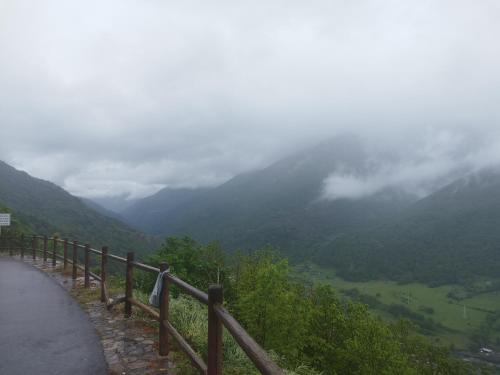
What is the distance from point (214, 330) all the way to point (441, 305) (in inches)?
5589

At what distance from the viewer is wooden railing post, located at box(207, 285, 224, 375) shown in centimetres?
353

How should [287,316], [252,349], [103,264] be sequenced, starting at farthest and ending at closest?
[287,316] < [103,264] < [252,349]

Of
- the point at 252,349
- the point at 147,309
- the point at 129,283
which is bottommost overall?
the point at 147,309

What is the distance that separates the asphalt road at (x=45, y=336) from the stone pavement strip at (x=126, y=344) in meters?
0.16

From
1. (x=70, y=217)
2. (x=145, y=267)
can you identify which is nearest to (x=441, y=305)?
(x=145, y=267)

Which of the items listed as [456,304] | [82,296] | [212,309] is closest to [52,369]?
[212,309]

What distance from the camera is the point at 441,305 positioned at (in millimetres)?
122188

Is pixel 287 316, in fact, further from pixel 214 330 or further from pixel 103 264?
pixel 214 330

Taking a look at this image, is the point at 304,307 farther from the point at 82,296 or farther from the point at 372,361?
the point at 82,296

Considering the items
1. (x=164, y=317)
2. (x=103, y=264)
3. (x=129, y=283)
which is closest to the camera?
(x=164, y=317)

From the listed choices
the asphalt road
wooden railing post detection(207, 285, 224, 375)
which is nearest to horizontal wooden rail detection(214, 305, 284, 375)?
wooden railing post detection(207, 285, 224, 375)

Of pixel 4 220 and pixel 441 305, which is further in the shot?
pixel 441 305

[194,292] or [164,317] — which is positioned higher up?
[194,292]

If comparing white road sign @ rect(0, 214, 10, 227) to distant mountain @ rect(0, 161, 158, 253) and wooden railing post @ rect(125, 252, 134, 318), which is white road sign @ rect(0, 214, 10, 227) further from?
distant mountain @ rect(0, 161, 158, 253)
